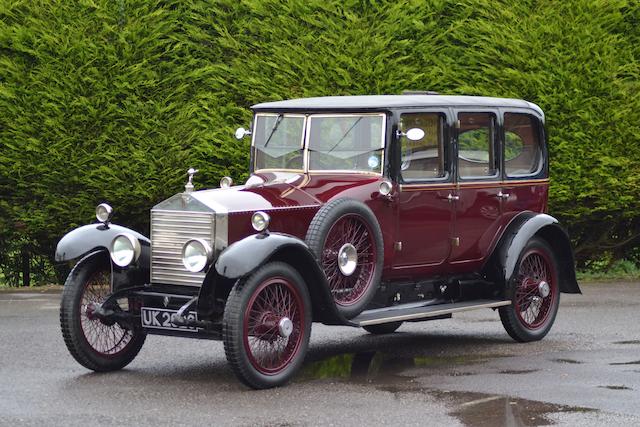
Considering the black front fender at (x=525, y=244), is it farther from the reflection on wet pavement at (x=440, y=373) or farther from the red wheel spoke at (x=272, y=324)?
the red wheel spoke at (x=272, y=324)

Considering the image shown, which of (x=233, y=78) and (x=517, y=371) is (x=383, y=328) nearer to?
(x=517, y=371)

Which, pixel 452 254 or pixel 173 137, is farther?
pixel 173 137

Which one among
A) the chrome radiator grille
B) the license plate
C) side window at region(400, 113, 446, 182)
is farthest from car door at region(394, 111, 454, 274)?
the license plate

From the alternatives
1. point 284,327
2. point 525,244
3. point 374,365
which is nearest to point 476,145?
point 525,244

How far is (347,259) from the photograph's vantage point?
8891mm

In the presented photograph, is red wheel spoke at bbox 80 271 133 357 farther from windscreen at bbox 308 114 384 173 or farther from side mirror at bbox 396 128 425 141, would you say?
side mirror at bbox 396 128 425 141

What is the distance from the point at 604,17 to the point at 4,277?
23.3ft

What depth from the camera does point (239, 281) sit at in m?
8.15

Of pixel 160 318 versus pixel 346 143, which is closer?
pixel 160 318

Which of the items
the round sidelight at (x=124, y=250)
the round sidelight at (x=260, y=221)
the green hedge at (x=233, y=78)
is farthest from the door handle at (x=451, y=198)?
the green hedge at (x=233, y=78)

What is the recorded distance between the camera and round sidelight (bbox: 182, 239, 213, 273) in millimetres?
8430

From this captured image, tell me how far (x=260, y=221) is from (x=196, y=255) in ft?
1.67

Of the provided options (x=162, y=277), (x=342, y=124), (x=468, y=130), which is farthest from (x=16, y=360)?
(x=468, y=130)

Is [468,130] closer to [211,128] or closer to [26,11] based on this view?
[211,128]
